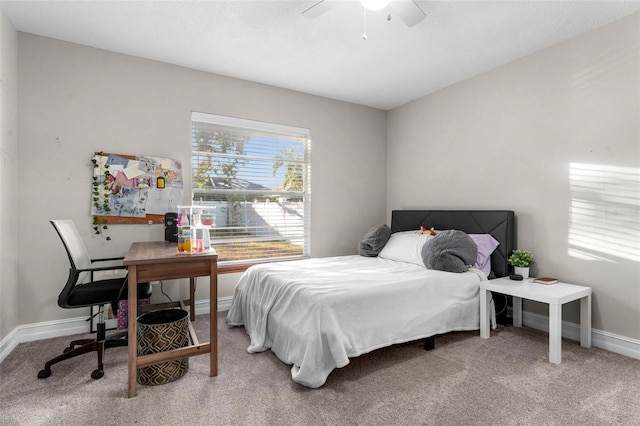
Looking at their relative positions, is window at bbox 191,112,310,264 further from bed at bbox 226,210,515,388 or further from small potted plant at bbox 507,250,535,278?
small potted plant at bbox 507,250,535,278

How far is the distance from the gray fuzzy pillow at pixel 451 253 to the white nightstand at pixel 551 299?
0.79 feet

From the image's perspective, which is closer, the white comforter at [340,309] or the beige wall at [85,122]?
the white comforter at [340,309]

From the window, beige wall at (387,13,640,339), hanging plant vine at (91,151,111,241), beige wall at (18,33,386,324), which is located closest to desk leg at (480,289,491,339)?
beige wall at (387,13,640,339)

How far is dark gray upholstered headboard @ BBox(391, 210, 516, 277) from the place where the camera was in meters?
3.20

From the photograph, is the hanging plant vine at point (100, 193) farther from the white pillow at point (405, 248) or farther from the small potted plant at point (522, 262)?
the small potted plant at point (522, 262)

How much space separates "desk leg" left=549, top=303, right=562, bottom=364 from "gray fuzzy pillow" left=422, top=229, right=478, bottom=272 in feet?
2.41

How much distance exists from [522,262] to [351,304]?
5.78 ft

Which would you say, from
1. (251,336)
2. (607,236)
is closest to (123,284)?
(251,336)

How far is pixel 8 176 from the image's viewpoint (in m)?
2.60

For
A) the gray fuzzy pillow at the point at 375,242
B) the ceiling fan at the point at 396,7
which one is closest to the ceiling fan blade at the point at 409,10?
the ceiling fan at the point at 396,7

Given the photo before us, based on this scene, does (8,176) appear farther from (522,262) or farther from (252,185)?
(522,262)

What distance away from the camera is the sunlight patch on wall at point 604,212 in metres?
2.52

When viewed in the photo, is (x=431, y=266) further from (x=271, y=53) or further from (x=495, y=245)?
(x=271, y=53)

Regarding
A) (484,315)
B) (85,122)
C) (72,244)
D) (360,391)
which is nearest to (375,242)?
(484,315)
